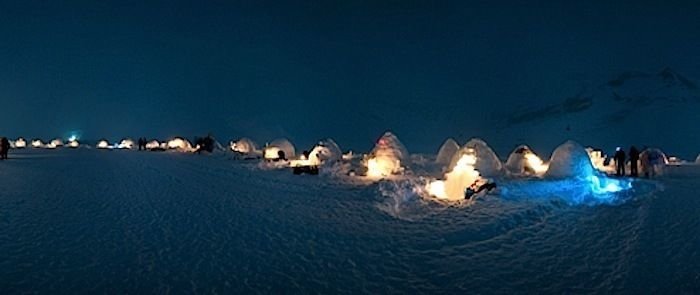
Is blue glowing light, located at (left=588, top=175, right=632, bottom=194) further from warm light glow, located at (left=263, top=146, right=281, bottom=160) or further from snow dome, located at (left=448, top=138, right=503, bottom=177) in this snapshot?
warm light glow, located at (left=263, top=146, right=281, bottom=160)

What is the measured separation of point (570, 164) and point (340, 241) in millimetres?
15108

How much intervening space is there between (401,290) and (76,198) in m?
11.9

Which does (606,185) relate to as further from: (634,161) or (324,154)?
(324,154)

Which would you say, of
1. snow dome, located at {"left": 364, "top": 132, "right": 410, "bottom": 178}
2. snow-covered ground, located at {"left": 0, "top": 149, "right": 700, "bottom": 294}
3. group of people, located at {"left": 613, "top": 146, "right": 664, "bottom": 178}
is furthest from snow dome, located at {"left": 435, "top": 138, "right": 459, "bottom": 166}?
snow-covered ground, located at {"left": 0, "top": 149, "right": 700, "bottom": 294}

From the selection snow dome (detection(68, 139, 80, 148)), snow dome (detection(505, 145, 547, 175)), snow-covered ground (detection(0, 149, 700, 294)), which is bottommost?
snow-covered ground (detection(0, 149, 700, 294))

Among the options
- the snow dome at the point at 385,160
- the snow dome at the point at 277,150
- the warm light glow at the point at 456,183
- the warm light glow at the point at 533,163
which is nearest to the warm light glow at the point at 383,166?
the snow dome at the point at 385,160

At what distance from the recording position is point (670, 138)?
7394cm

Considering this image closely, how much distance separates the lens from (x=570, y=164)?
21.6 m

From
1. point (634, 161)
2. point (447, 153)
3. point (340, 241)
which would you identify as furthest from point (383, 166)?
point (340, 241)

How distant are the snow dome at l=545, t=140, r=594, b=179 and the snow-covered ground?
11.2 ft

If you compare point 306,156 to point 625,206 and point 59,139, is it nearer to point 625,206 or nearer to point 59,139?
point 625,206

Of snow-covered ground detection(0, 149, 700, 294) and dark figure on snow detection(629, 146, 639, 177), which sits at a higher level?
dark figure on snow detection(629, 146, 639, 177)

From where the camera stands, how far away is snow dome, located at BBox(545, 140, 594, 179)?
21328 millimetres

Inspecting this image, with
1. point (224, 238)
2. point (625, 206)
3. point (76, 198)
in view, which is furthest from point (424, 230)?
point (76, 198)
